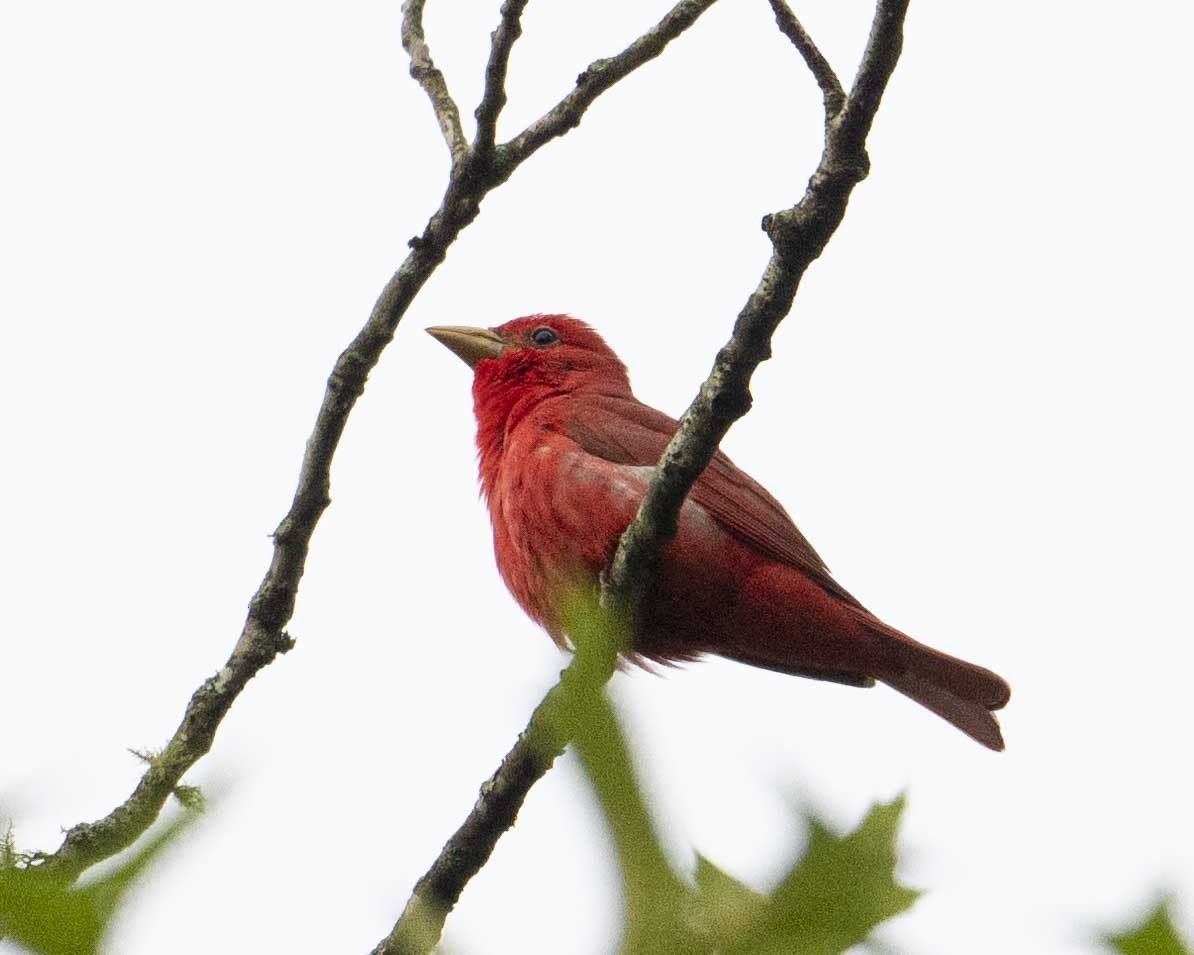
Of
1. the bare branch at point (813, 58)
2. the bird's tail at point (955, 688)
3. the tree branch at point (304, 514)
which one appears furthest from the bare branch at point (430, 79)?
the bird's tail at point (955, 688)

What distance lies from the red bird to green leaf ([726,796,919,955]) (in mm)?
4046

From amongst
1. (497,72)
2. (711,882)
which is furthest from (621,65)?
(711,882)

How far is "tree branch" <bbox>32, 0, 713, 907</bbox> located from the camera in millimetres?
3830

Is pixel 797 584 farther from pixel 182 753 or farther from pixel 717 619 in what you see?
pixel 182 753

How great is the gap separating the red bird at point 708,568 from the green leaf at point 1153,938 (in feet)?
13.5

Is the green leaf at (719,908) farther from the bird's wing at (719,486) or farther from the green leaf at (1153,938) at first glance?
the bird's wing at (719,486)

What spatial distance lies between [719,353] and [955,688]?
2461mm

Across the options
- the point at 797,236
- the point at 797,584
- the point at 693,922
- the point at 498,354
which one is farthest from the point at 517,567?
the point at 693,922

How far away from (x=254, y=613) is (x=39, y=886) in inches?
137

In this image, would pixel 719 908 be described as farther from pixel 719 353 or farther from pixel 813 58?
pixel 813 58

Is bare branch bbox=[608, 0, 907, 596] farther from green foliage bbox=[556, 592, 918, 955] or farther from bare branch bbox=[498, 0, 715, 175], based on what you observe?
green foliage bbox=[556, 592, 918, 955]

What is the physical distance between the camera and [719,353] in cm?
338

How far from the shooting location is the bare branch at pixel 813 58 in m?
3.33

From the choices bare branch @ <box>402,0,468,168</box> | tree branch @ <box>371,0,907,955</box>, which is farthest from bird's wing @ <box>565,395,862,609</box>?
bare branch @ <box>402,0,468,168</box>
